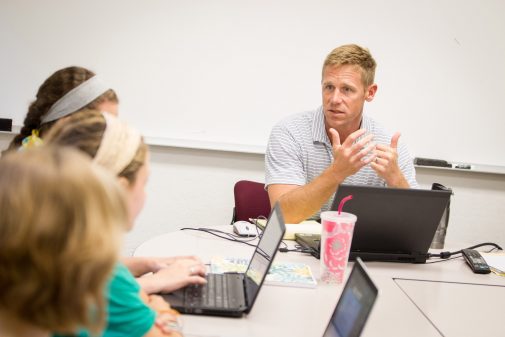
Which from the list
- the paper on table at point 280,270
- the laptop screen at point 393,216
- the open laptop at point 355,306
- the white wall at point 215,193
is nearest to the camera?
the open laptop at point 355,306

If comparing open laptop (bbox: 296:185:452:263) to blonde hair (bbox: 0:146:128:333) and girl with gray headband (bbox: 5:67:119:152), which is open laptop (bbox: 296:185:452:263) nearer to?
girl with gray headband (bbox: 5:67:119:152)

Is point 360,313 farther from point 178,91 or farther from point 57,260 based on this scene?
point 178,91

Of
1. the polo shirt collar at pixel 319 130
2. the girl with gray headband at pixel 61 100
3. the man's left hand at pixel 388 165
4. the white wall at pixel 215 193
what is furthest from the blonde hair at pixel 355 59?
the girl with gray headband at pixel 61 100

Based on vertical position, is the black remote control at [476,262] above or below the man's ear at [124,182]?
below

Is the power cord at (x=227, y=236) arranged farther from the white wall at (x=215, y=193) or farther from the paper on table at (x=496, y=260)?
the white wall at (x=215, y=193)

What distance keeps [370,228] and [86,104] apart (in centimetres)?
94

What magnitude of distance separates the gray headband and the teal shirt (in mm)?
610

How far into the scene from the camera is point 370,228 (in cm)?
164

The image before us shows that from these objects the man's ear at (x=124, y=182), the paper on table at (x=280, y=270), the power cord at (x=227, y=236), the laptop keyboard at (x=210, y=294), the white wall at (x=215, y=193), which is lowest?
the white wall at (x=215, y=193)

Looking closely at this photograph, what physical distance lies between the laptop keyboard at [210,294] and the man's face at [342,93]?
43.1 inches

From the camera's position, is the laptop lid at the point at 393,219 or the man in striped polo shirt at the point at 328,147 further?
the man in striped polo shirt at the point at 328,147

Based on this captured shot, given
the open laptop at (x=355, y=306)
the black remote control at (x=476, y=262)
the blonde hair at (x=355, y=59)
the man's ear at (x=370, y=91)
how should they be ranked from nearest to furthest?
the open laptop at (x=355, y=306), the black remote control at (x=476, y=262), the blonde hair at (x=355, y=59), the man's ear at (x=370, y=91)

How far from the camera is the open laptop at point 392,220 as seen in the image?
158 cm

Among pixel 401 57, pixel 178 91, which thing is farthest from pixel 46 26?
pixel 401 57
